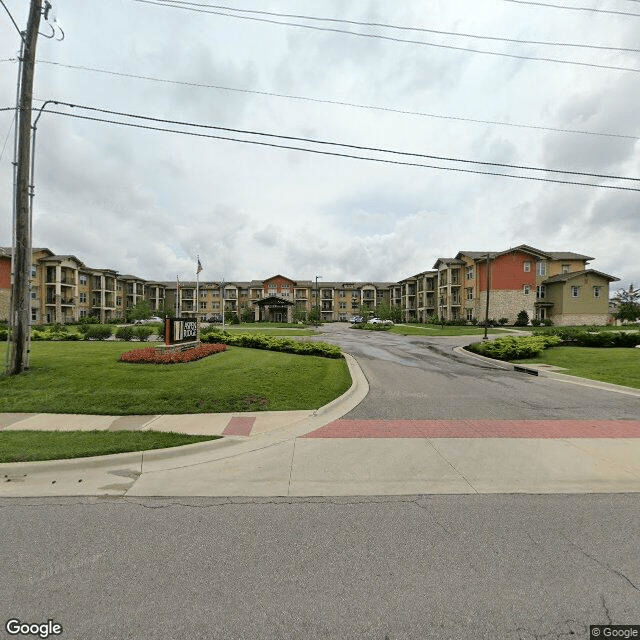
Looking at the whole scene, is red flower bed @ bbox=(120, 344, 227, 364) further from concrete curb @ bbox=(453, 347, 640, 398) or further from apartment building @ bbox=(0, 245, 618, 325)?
apartment building @ bbox=(0, 245, 618, 325)

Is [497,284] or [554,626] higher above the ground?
A: [497,284]

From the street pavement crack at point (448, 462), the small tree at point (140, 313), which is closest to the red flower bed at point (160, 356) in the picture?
the street pavement crack at point (448, 462)

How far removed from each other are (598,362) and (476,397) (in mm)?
9611

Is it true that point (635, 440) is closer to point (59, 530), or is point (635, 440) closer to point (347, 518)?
point (347, 518)

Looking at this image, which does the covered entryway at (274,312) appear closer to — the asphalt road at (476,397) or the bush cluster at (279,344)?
the bush cluster at (279,344)

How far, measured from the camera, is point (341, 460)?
5492 millimetres

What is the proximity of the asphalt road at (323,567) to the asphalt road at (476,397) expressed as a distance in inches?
156

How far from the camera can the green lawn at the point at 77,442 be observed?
530 cm

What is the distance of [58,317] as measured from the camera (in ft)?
186

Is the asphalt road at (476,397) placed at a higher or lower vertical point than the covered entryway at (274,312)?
lower

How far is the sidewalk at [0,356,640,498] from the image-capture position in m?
4.63

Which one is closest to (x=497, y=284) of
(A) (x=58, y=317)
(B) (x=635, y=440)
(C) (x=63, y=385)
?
(B) (x=635, y=440)

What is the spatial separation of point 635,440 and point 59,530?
9.01m

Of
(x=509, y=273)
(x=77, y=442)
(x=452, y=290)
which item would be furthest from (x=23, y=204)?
(x=452, y=290)
